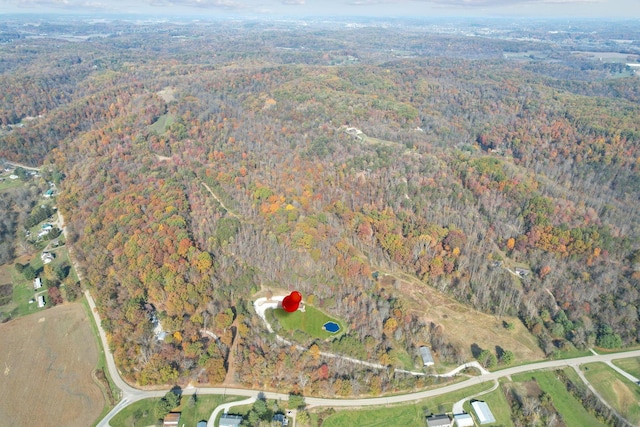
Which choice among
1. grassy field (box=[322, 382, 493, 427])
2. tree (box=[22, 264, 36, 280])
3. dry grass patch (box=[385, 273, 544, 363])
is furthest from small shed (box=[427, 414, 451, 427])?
tree (box=[22, 264, 36, 280])

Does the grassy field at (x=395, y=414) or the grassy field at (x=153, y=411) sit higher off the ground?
the grassy field at (x=395, y=414)

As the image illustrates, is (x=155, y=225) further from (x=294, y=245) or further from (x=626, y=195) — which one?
(x=626, y=195)

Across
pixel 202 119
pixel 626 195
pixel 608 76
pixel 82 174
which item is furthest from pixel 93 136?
pixel 608 76

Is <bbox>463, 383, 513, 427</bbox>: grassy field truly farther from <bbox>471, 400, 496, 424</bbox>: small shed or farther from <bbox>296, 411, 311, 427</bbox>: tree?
<bbox>296, 411, 311, 427</bbox>: tree

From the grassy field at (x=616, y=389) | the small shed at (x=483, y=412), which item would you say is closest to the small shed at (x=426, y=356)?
the small shed at (x=483, y=412)

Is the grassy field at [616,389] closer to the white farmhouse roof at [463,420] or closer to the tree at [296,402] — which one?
the white farmhouse roof at [463,420]

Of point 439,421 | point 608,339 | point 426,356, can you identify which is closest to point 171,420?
point 439,421
